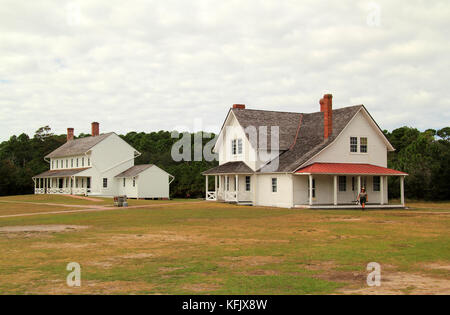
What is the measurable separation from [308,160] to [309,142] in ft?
13.4

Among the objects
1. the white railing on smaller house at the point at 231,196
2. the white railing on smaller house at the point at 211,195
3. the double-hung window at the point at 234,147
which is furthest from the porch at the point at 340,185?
the white railing on smaller house at the point at 211,195

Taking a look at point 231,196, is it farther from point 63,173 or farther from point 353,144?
point 63,173

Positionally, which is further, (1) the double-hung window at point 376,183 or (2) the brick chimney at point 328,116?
(1) the double-hung window at point 376,183

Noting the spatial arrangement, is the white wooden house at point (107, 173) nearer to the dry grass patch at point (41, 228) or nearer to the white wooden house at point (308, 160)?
the white wooden house at point (308, 160)

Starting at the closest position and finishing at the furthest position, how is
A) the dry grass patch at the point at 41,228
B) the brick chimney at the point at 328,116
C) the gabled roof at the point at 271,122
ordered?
the dry grass patch at the point at 41,228 < the brick chimney at the point at 328,116 < the gabled roof at the point at 271,122

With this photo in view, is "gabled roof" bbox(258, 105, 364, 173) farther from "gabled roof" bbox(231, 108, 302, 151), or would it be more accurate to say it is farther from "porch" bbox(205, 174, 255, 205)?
"porch" bbox(205, 174, 255, 205)

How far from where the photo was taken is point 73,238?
18.2 m

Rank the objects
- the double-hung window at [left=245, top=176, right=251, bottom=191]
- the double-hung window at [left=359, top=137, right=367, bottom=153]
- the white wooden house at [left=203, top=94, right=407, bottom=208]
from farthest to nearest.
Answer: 1. the double-hung window at [left=245, top=176, right=251, bottom=191]
2. the double-hung window at [left=359, top=137, right=367, bottom=153]
3. the white wooden house at [left=203, top=94, right=407, bottom=208]

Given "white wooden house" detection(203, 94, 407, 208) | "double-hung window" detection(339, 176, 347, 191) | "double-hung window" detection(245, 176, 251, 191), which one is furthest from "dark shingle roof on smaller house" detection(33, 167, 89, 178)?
"double-hung window" detection(339, 176, 347, 191)

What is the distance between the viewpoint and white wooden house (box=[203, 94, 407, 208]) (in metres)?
39.9

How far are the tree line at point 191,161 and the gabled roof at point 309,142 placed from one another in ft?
35.1

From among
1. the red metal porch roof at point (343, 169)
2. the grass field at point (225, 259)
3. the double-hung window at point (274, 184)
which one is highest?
the red metal porch roof at point (343, 169)

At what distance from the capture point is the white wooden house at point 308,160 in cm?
3991

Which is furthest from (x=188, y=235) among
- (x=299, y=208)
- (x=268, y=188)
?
(x=268, y=188)
